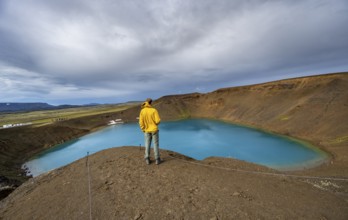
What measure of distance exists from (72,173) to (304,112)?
31.9 metres

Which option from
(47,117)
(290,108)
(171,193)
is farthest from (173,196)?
(47,117)

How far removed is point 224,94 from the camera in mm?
58812

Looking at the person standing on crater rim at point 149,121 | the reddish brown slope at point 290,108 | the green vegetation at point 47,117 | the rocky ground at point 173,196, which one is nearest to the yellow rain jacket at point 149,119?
the person standing on crater rim at point 149,121

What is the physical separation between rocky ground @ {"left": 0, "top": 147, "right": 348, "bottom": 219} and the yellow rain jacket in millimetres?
1462

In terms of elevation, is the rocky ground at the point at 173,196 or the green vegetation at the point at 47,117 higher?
the rocky ground at the point at 173,196

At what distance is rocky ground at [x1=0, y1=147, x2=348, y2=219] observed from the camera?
14.0ft

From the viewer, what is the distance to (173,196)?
4785 millimetres

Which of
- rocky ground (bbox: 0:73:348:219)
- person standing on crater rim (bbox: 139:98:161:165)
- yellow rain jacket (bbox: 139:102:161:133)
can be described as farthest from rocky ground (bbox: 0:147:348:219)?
yellow rain jacket (bbox: 139:102:161:133)

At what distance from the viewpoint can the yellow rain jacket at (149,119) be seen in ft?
21.0

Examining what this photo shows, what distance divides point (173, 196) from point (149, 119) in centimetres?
266

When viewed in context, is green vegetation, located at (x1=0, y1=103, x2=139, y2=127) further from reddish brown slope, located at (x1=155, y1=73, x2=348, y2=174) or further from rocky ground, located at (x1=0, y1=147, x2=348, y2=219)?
rocky ground, located at (x1=0, y1=147, x2=348, y2=219)

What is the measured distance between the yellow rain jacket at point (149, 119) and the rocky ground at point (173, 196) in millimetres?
1462

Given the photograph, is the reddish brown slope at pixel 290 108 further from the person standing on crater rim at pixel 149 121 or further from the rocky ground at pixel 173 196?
the person standing on crater rim at pixel 149 121

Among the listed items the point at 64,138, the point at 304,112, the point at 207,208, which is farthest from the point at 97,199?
the point at 64,138
